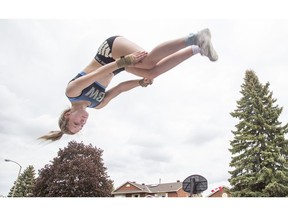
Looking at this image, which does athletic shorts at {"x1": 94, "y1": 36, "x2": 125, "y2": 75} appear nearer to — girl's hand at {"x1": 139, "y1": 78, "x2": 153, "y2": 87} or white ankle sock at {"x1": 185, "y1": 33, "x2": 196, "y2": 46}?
girl's hand at {"x1": 139, "y1": 78, "x2": 153, "y2": 87}

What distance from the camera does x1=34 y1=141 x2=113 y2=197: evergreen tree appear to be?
4.67m

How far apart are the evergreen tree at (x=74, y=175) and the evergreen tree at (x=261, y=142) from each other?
2.82 m

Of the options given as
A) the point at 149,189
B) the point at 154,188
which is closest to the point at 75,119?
the point at 149,189

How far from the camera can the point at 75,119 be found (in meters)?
2.15

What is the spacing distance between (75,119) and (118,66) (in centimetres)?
74

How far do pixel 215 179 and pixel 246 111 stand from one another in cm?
134

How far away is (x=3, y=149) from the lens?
11.1 feet

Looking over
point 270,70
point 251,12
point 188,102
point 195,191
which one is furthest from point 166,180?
point 251,12

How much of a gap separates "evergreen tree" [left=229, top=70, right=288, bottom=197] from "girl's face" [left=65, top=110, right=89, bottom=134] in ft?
7.93

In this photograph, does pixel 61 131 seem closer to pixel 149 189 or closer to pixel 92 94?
Result: pixel 92 94

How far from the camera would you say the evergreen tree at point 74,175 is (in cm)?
467

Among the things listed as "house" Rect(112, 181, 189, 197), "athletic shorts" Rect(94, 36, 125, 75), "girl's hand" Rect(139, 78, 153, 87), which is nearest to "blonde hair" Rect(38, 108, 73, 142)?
"athletic shorts" Rect(94, 36, 125, 75)

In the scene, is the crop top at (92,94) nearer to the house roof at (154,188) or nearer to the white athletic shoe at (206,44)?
the white athletic shoe at (206,44)
